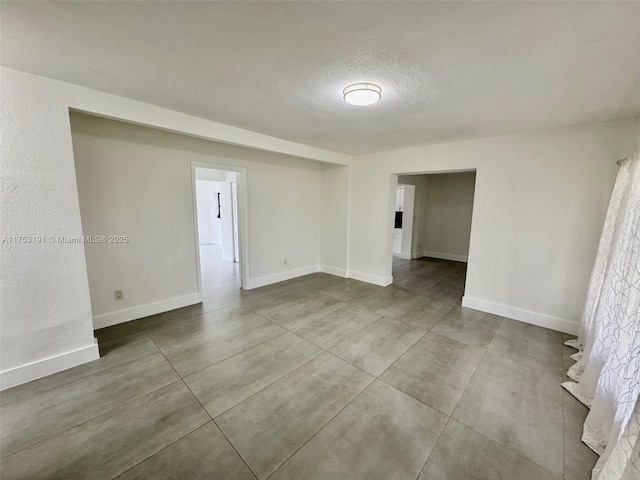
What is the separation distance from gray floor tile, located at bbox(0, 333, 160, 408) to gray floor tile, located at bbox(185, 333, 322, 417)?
800 mm

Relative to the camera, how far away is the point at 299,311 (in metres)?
3.61

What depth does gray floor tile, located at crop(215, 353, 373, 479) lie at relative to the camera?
1577 mm

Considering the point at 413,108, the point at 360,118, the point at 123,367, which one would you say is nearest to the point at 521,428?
the point at 413,108

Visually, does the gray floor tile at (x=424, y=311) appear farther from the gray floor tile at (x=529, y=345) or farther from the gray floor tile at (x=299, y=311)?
the gray floor tile at (x=299, y=311)

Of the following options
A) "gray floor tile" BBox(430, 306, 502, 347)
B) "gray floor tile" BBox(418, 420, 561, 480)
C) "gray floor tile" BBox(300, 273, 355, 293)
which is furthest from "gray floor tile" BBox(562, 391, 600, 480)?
"gray floor tile" BBox(300, 273, 355, 293)

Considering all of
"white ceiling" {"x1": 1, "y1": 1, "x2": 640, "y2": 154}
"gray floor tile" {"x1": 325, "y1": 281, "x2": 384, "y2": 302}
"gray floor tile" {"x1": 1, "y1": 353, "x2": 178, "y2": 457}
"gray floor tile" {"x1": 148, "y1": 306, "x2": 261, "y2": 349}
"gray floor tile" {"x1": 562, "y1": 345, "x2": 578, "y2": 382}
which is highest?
"white ceiling" {"x1": 1, "y1": 1, "x2": 640, "y2": 154}

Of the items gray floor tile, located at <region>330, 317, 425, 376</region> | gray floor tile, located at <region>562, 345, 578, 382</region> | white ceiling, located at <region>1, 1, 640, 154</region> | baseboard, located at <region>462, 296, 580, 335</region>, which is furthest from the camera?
baseboard, located at <region>462, 296, 580, 335</region>

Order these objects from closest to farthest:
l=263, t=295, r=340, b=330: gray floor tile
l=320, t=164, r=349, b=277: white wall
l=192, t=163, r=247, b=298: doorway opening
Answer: l=263, t=295, r=340, b=330: gray floor tile
l=192, t=163, r=247, b=298: doorway opening
l=320, t=164, r=349, b=277: white wall

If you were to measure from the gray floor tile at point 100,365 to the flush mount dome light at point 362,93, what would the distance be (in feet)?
10.2

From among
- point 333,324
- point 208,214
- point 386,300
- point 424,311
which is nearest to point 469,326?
point 424,311

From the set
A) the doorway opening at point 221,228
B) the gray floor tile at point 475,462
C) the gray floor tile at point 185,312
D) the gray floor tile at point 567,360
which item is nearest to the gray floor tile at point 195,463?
the gray floor tile at point 475,462

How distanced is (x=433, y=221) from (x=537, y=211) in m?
4.13

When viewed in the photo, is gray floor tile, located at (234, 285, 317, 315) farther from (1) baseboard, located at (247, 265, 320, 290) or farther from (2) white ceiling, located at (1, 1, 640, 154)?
(2) white ceiling, located at (1, 1, 640, 154)

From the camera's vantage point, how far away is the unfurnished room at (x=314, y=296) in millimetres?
1436
